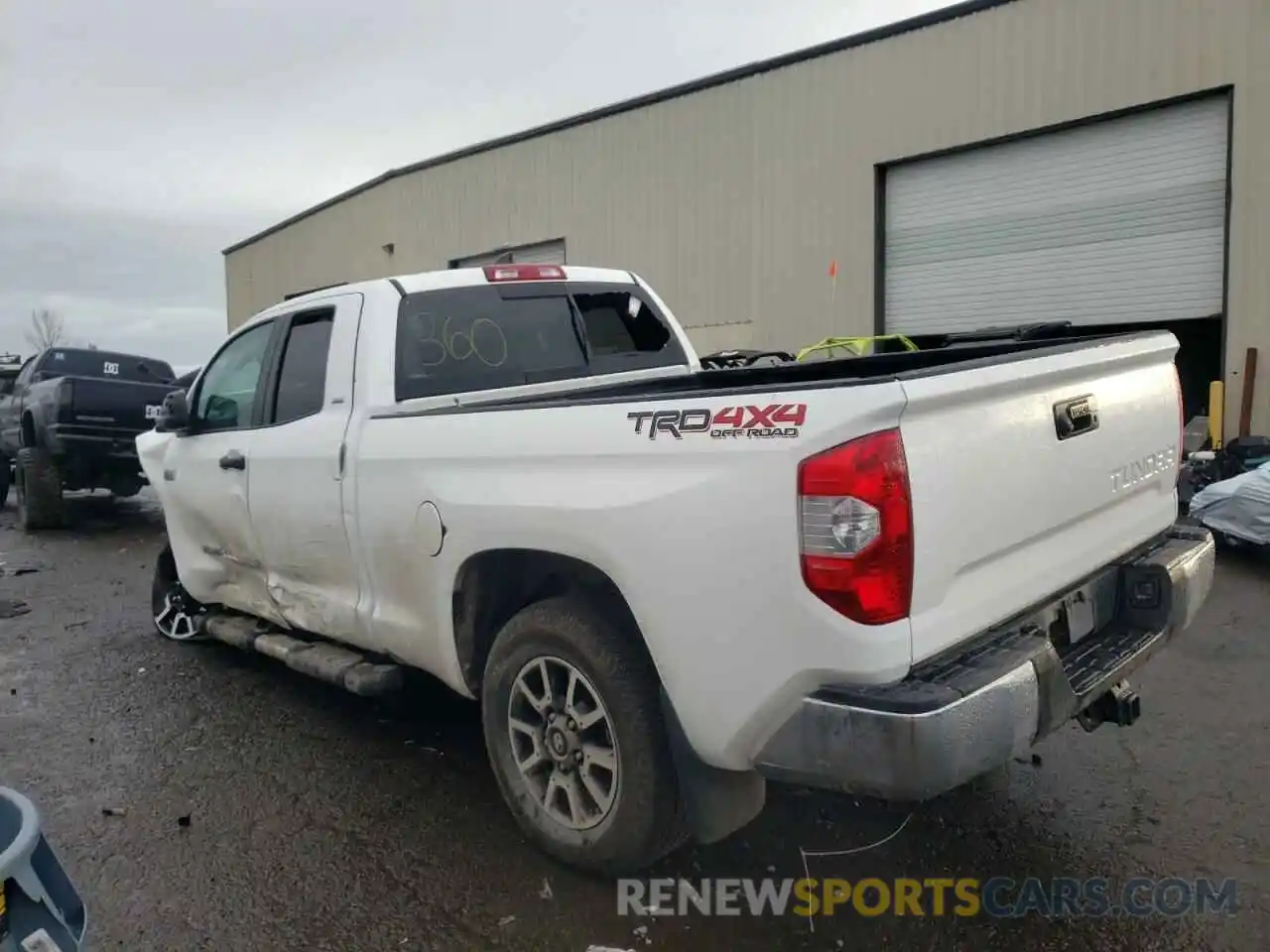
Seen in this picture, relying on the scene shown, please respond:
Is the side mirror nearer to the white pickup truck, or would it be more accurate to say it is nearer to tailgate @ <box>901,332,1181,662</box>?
the white pickup truck

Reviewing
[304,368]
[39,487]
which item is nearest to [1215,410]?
[304,368]

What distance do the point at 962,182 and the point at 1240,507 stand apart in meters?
6.81

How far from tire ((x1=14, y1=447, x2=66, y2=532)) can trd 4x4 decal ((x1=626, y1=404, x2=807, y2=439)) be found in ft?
35.9

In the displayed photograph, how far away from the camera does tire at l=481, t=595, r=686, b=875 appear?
2828 millimetres

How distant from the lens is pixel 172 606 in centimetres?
612

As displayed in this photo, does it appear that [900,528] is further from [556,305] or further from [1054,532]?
[556,305]

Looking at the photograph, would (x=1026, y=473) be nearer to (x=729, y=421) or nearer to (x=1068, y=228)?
(x=729, y=421)

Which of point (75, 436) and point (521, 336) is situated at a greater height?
point (521, 336)

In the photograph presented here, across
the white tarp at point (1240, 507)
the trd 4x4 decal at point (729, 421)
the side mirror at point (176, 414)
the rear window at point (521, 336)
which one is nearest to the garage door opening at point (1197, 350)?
the white tarp at point (1240, 507)

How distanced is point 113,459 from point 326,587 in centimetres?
857

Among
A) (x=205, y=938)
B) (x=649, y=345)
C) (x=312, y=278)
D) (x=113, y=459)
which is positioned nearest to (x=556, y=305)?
(x=649, y=345)

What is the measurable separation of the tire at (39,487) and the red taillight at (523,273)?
9.13m

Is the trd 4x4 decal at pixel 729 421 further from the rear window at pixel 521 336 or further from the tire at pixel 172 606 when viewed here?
the tire at pixel 172 606

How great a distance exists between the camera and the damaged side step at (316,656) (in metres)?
3.86
